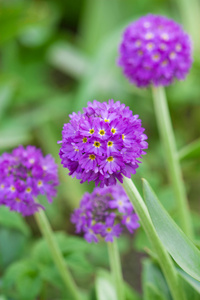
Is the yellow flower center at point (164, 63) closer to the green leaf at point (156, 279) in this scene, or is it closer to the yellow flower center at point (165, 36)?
the yellow flower center at point (165, 36)

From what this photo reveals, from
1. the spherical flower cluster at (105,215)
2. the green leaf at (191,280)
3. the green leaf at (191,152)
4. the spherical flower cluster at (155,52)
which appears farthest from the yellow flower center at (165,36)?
the green leaf at (191,280)

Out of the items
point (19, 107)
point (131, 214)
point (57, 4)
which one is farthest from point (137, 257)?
point (57, 4)

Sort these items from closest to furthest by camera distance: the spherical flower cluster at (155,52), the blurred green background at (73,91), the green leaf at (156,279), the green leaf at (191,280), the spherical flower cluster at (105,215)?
the green leaf at (191,280) → the spherical flower cluster at (105,215) → the green leaf at (156,279) → the spherical flower cluster at (155,52) → the blurred green background at (73,91)

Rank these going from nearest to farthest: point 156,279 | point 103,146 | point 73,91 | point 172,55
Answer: point 103,146, point 156,279, point 172,55, point 73,91

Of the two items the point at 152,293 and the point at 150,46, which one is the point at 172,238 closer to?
the point at 152,293

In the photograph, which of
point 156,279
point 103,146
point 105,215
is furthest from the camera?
point 156,279

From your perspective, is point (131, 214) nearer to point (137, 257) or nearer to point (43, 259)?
point (43, 259)

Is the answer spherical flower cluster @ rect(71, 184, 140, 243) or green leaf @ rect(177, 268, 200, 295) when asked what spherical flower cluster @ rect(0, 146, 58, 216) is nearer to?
spherical flower cluster @ rect(71, 184, 140, 243)

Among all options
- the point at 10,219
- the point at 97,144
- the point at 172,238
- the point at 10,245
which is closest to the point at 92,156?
the point at 97,144
